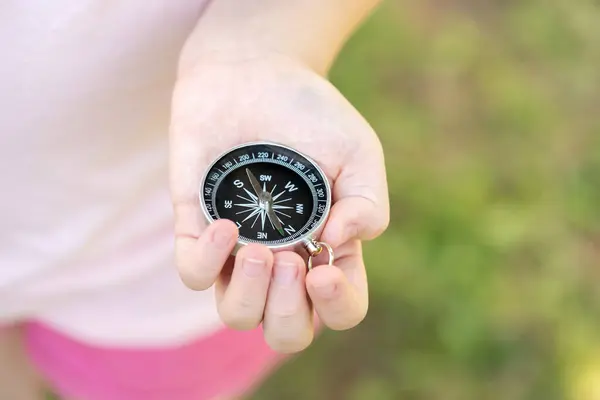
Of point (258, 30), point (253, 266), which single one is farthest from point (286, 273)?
point (258, 30)

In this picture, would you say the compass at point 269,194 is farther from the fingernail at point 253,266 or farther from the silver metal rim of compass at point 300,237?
the fingernail at point 253,266

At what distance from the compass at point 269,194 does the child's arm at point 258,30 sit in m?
0.12

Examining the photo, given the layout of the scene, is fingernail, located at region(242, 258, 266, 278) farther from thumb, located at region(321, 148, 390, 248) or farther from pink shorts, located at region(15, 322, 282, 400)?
pink shorts, located at region(15, 322, 282, 400)

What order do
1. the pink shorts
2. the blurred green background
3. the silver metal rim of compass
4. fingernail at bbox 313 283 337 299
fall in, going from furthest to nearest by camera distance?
1. the blurred green background
2. the pink shorts
3. the silver metal rim of compass
4. fingernail at bbox 313 283 337 299

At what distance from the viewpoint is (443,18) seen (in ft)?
7.06

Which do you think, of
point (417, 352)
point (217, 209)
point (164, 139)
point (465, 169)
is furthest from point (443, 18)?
point (217, 209)

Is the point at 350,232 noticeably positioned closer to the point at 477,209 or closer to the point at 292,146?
the point at 292,146

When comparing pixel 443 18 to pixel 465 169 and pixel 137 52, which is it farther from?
pixel 137 52

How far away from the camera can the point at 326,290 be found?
0.67 m

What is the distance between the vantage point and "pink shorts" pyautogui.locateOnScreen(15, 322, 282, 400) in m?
1.20

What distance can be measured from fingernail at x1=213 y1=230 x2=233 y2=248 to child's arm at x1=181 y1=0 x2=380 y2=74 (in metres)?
0.25

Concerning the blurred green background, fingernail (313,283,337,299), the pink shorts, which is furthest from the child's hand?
the blurred green background

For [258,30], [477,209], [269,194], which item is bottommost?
[477,209]

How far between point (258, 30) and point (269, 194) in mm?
207
